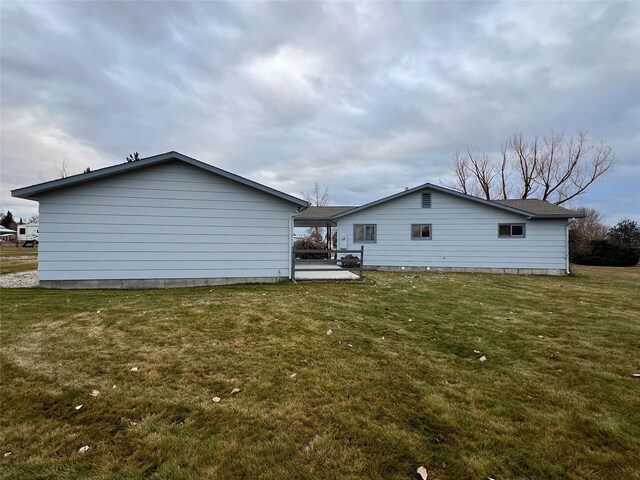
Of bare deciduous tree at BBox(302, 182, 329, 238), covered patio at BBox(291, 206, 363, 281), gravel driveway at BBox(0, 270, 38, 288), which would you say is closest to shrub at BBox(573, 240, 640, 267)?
covered patio at BBox(291, 206, 363, 281)

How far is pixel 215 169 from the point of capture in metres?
9.94

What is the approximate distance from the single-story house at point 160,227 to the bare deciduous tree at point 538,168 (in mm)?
29784

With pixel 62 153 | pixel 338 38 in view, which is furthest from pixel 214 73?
pixel 62 153

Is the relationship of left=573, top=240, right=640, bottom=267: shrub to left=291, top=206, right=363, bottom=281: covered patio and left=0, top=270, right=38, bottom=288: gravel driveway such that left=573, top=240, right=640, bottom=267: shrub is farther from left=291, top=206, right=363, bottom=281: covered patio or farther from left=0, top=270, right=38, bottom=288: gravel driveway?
left=0, top=270, right=38, bottom=288: gravel driveway

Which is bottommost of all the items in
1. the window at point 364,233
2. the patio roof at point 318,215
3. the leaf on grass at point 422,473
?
the leaf on grass at point 422,473

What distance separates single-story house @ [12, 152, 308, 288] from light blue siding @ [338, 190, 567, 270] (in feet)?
24.5

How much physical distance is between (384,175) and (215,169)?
2857cm

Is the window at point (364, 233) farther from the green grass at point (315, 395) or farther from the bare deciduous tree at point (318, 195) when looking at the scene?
the bare deciduous tree at point (318, 195)

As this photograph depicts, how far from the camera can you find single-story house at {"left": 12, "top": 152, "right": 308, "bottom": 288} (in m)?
9.42

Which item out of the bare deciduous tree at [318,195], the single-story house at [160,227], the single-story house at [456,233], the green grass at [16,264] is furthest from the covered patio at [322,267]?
the bare deciduous tree at [318,195]

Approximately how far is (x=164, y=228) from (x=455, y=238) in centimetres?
1369

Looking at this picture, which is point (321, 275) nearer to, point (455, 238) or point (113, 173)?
point (113, 173)

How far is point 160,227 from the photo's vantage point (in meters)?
9.96

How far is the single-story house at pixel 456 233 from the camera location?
51.0 feet
